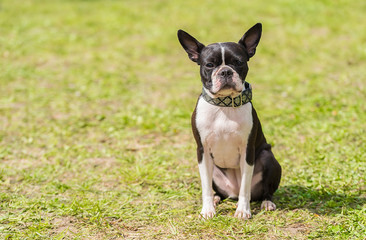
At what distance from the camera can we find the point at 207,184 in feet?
15.4

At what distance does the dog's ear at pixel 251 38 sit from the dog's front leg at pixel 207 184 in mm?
1083

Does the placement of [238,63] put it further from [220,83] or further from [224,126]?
[224,126]

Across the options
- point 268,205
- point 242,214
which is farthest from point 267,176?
point 242,214

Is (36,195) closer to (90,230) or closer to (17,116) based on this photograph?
(90,230)

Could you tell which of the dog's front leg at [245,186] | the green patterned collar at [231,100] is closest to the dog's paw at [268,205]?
the dog's front leg at [245,186]

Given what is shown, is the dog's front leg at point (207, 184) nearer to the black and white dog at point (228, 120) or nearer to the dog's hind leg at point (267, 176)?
the black and white dog at point (228, 120)

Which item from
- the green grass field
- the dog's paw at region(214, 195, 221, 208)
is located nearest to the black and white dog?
the dog's paw at region(214, 195, 221, 208)

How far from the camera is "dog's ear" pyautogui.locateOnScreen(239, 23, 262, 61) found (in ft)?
15.0

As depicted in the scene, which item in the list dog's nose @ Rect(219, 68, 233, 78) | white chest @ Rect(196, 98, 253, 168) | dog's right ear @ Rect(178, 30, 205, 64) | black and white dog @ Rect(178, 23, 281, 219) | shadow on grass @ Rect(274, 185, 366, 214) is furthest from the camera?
shadow on grass @ Rect(274, 185, 366, 214)

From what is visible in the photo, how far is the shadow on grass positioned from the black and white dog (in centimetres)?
34

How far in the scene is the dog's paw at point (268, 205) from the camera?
486cm

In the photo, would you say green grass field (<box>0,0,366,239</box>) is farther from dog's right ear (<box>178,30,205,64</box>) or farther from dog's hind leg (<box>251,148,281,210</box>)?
dog's right ear (<box>178,30,205,64</box>)

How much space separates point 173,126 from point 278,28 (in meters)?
6.36

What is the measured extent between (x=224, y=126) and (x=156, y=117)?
3734 mm
